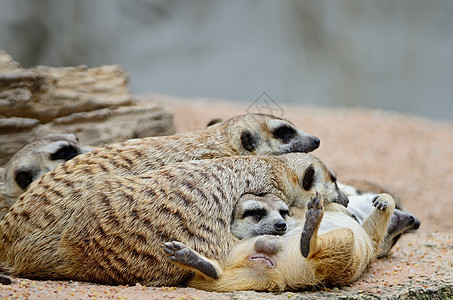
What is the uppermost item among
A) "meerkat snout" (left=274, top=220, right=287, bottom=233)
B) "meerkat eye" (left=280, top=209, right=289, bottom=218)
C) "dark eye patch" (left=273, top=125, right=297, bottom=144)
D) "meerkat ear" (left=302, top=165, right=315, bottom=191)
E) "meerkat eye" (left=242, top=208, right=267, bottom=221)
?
"dark eye patch" (left=273, top=125, right=297, bottom=144)

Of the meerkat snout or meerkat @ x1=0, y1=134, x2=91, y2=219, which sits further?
meerkat @ x1=0, y1=134, x2=91, y2=219

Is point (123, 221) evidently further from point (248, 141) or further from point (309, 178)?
point (248, 141)

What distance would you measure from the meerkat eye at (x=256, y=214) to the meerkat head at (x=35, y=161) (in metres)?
1.56

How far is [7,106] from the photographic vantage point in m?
4.53

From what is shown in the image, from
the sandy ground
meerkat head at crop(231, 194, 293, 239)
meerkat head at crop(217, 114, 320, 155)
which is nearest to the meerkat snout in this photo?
meerkat head at crop(231, 194, 293, 239)

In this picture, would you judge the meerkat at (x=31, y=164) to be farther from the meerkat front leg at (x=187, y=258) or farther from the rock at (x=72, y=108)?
the meerkat front leg at (x=187, y=258)

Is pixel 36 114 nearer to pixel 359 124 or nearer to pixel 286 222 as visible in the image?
pixel 286 222

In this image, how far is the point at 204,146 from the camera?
3.64 m

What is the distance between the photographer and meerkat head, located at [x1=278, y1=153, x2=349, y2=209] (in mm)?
3402

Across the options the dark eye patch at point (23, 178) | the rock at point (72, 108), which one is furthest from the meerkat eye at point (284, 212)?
the rock at point (72, 108)

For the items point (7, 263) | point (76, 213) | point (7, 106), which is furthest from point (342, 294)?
point (7, 106)

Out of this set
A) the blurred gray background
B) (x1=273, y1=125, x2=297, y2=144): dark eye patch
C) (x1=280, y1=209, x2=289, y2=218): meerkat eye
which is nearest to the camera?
(x1=280, y1=209, x2=289, y2=218): meerkat eye

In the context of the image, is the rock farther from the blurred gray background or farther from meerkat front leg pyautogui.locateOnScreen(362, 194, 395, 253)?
the blurred gray background

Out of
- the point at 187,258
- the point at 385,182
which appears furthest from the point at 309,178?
the point at 385,182
